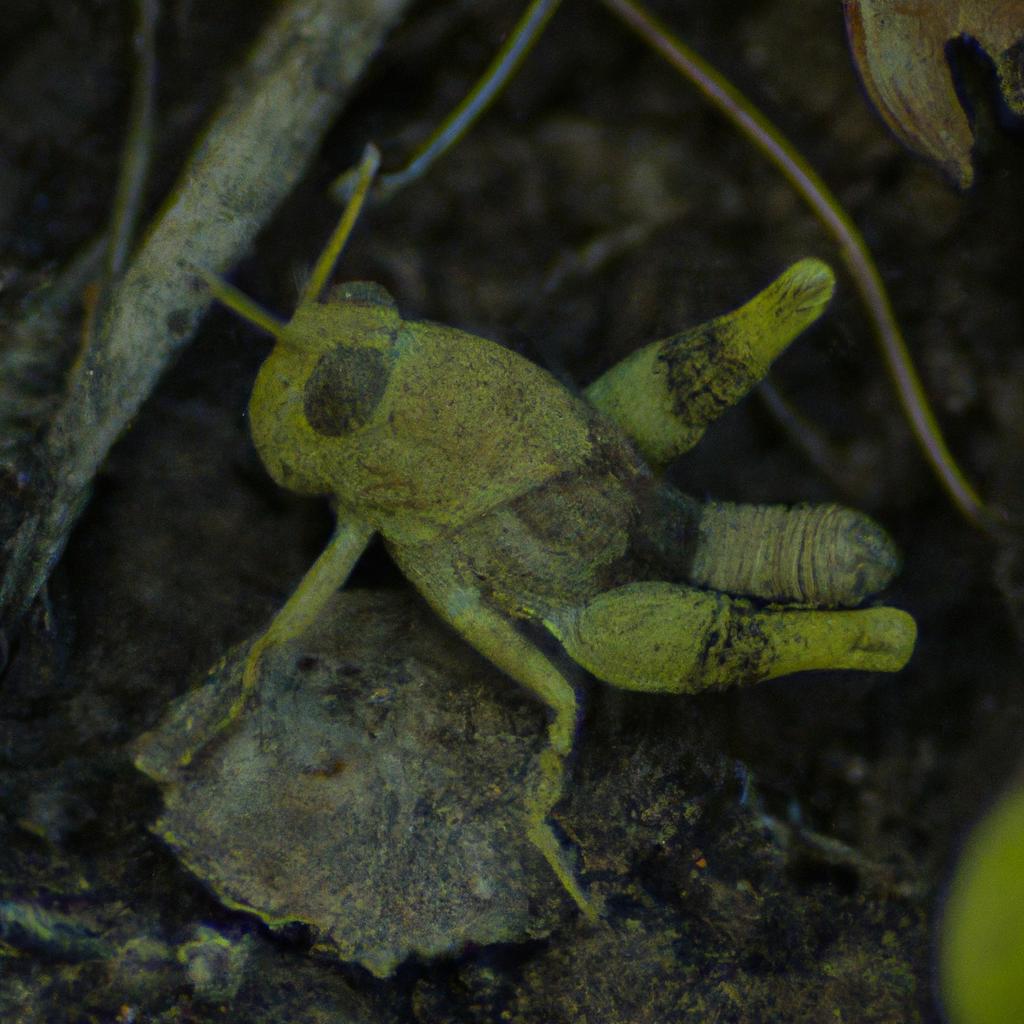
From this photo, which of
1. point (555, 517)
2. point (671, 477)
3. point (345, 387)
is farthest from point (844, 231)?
point (345, 387)

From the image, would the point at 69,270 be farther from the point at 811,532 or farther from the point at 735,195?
the point at 811,532

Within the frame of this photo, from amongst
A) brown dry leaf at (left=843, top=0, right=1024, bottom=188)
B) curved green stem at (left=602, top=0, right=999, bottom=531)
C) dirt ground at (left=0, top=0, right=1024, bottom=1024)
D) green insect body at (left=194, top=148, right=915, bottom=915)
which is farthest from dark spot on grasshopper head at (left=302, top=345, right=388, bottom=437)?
brown dry leaf at (left=843, top=0, right=1024, bottom=188)

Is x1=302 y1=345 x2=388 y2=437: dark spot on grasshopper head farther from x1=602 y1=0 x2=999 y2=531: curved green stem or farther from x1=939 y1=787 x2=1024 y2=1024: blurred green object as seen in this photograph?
x1=939 y1=787 x2=1024 y2=1024: blurred green object

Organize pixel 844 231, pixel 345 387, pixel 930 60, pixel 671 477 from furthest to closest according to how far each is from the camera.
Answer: pixel 844 231 → pixel 671 477 → pixel 930 60 → pixel 345 387

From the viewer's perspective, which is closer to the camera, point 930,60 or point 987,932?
point 987,932

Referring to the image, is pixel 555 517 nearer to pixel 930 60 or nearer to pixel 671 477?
pixel 671 477

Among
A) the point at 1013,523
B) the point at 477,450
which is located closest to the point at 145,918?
the point at 477,450

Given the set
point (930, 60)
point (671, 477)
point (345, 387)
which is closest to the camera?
point (345, 387)
